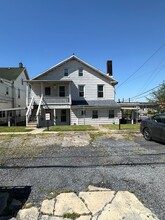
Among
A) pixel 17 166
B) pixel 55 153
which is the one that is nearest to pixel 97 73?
pixel 55 153

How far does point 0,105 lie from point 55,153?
21.1m

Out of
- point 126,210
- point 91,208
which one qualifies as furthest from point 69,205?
point 126,210

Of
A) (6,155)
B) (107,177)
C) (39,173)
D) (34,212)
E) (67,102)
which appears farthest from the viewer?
(67,102)

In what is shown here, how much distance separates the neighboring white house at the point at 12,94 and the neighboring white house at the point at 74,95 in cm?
290

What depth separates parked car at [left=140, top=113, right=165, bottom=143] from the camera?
37.0ft

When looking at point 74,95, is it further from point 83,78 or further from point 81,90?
point 83,78

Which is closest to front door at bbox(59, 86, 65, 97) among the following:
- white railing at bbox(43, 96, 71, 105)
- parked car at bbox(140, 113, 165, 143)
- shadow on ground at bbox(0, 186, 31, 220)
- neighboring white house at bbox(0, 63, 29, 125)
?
white railing at bbox(43, 96, 71, 105)

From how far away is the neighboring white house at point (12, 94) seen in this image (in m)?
28.6

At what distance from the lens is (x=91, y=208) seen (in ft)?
13.6

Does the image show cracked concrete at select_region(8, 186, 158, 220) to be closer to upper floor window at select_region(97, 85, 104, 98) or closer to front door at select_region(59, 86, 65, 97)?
front door at select_region(59, 86, 65, 97)

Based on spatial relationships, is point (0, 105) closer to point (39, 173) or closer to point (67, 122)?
point (67, 122)

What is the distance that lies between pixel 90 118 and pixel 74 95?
367 centimetres

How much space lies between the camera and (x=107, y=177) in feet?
19.6

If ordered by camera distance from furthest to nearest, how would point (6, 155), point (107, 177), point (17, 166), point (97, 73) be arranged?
point (97, 73) → point (6, 155) → point (17, 166) → point (107, 177)
